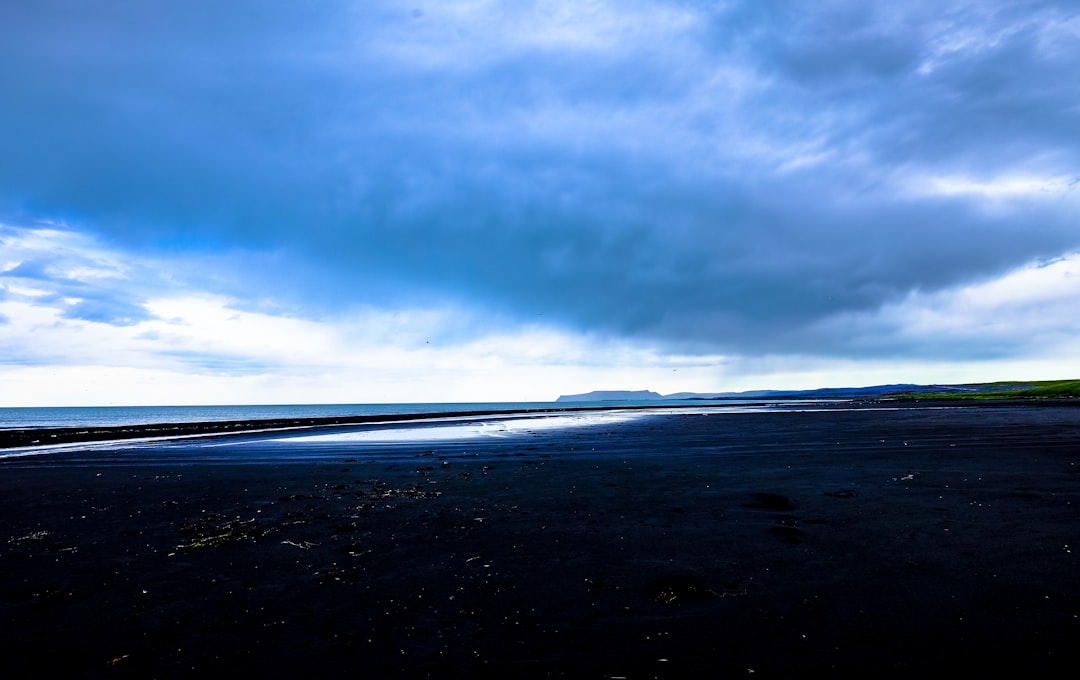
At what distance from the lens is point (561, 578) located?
852cm

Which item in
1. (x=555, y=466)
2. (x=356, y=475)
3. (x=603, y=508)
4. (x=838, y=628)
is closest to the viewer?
(x=838, y=628)

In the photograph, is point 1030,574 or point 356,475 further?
point 356,475

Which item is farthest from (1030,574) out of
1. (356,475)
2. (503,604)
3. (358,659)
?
(356,475)

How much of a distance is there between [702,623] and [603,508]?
24.5ft

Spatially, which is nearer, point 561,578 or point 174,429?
point 561,578

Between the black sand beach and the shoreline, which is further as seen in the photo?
the shoreline

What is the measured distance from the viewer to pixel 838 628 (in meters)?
6.32

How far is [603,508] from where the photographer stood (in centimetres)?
1398

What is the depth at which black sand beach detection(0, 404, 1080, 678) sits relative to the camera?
588 cm

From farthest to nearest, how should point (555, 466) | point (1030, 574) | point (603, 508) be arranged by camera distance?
point (555, 466)
point (603, 508)
point (1030, 574)

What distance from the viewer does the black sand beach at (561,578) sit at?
588 cm

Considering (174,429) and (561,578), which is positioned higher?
(561,578)

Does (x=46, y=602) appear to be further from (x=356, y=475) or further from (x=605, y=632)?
(x=356, y=475)

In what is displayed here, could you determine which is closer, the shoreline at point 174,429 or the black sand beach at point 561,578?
the black sand beach at point 561,578
